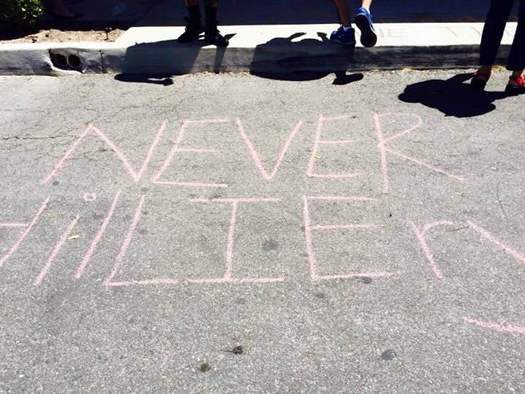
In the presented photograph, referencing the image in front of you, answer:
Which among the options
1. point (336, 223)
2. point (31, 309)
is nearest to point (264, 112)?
point (336, 223)

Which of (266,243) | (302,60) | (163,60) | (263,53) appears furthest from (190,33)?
(266,243)

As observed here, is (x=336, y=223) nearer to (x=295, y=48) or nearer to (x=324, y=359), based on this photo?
(x=324, y=359)

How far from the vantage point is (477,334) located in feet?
7.91

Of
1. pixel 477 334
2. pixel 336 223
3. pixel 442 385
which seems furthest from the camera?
pixel 336 223

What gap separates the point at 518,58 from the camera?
459 centimetres

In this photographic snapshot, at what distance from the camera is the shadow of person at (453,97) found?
4.53 meters

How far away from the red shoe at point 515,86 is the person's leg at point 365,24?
1.33 metres

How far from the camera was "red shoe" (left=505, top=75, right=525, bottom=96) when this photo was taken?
186 inches

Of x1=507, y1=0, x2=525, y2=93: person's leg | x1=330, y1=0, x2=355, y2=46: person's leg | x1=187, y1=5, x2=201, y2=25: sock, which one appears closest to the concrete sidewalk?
x1=187, y1=5, x2=201, y2=25: sock

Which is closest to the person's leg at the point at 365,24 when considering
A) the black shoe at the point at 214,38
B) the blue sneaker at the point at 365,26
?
the blue sneaker at the point at 365,26

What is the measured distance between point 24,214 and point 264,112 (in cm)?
220

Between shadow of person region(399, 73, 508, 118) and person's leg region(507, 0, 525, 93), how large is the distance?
124 mm

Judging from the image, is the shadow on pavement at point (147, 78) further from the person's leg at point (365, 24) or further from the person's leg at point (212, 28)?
the person's leg at point (365, 24)

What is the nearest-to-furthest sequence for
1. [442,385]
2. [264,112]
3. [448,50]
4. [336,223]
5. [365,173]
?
[442,385] → [336,223] → [365,173] → [264,112] → [448,50]
